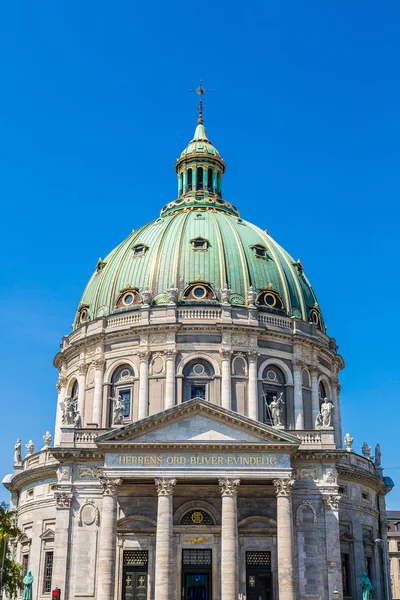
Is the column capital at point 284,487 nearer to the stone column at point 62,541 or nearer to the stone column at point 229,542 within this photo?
the stone column at point 229,542

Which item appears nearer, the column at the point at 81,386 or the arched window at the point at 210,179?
the column at the point at 81,386

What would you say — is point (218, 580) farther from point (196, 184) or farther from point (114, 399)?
point (196, 184)

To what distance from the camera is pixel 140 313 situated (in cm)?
5794

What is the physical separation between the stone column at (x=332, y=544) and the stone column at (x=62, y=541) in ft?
47.4

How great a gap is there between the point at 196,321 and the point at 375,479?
1633 centimetres

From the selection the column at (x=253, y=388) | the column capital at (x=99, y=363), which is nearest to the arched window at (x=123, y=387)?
the column capital at (x=99, y=363)

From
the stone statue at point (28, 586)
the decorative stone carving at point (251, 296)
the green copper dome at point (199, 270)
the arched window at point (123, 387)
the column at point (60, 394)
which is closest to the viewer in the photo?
the stone statue at point (28, 586)

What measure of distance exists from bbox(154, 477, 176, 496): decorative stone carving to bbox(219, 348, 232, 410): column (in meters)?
10.4

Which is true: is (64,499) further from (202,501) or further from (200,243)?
(200,243)

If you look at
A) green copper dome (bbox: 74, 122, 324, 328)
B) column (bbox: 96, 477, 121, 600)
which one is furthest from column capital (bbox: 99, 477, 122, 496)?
green copper dome (bbox: 74, 122, 324, 328)

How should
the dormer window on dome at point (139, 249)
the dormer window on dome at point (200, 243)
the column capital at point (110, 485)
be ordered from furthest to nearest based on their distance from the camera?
the dormer window on dome at point (139, 249) → the dormer window on dome at point (200, 243) → the column capital at point (110, 485)

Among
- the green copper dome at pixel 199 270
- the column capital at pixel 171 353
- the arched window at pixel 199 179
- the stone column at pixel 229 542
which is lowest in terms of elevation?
the stone column at pixel 229 542

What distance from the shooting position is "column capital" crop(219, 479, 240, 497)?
44.0 metres

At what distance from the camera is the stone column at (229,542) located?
41781 mm
